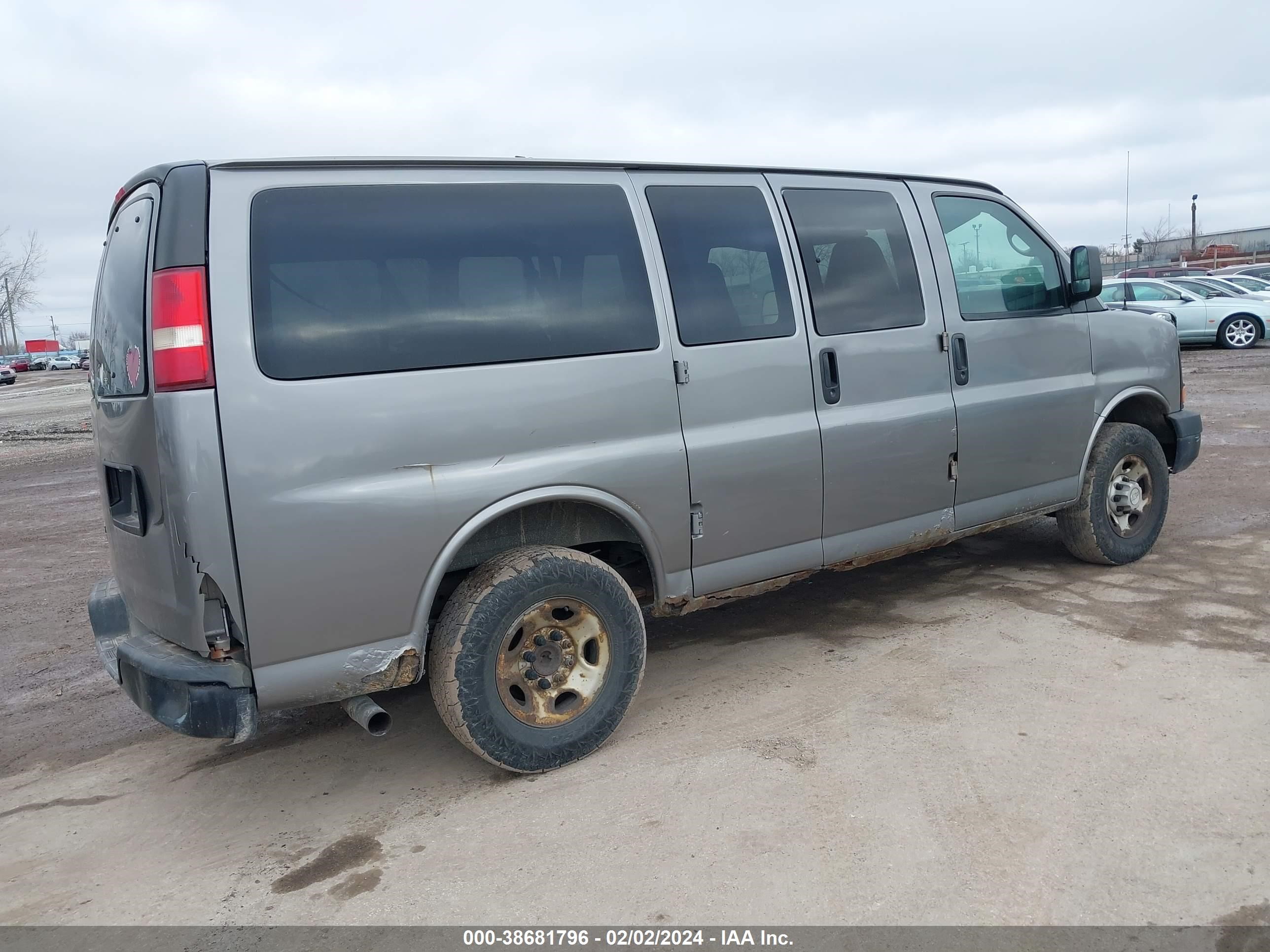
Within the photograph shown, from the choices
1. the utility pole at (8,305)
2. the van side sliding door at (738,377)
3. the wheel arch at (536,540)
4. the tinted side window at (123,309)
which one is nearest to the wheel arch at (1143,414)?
the van side sliding door at (738,377)

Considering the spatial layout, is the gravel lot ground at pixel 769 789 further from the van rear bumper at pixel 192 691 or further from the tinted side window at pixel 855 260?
the tinted side window at pixel 855 260

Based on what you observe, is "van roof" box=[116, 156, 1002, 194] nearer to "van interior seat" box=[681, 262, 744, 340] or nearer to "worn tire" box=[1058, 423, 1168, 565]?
"van interior seat" box=[681, 262, 744, 340]

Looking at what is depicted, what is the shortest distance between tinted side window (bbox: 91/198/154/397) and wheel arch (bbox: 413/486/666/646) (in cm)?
108

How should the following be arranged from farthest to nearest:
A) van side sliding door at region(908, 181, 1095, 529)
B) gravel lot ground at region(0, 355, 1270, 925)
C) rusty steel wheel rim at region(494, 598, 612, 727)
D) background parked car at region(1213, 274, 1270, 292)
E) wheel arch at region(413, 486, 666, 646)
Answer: background parked car at region(1213, 274, 1270, 292), van side sliding door at region(908, 181, 1095, 529), rusty steel wheel rim at region(494, 598, 612, 727), wheel arch at region(413, 486, 666, 646), gravel lot ground at region(0, 355, 1270, 925)

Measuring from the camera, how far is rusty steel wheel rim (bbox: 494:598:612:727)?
3.46 meters

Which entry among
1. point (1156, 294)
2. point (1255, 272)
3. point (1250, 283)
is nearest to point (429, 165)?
point (1156, 294)

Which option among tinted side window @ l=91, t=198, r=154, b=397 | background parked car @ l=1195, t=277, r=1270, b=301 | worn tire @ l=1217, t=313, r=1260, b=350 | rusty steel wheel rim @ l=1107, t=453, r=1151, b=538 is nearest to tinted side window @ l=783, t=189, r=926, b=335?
rusty steel wheel rim @ l=1107, t=453, r=1151, b=538

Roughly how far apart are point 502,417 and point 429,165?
35.9 inches

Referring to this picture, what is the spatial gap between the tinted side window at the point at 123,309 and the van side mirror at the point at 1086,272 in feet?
14.1

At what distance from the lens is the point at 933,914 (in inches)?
102

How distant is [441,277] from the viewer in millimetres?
3291
